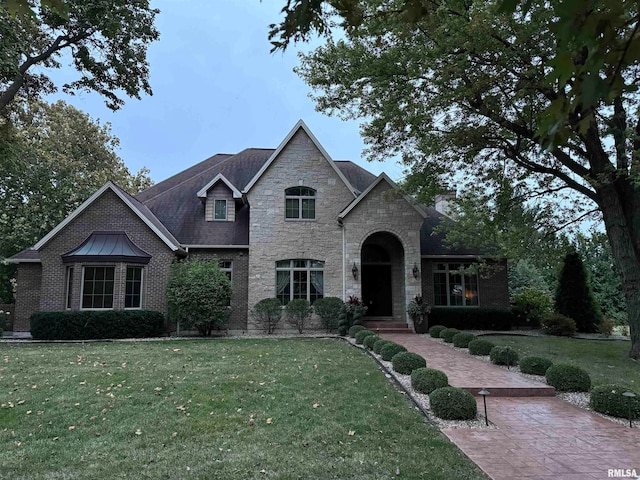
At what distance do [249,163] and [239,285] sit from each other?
7.29 meters

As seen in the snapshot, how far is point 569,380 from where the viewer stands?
7.19 meters

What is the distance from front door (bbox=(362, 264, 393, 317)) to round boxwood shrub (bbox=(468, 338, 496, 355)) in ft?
23.5

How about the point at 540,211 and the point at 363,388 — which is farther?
the point at 540,211

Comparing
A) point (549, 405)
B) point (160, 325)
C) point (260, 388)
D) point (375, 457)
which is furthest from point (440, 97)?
Answer: point (160, 325)

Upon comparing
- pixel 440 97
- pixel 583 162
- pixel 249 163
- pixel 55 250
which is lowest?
pixel 55 250

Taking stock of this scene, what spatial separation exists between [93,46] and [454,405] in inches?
610

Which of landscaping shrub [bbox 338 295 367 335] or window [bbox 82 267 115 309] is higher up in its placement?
window [bbox 82 267 115 309]

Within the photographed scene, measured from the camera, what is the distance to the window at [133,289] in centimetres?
1507

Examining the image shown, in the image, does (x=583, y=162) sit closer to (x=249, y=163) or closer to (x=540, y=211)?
(x=540, y=211)

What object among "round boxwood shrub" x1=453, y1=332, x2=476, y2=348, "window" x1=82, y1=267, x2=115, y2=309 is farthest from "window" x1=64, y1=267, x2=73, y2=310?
"round boxwood shrub" x1=453, y1=332, x2=476, y2=348

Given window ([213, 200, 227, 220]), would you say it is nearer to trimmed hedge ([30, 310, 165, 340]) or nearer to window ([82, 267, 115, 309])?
window ([82, 267, 115, 309])

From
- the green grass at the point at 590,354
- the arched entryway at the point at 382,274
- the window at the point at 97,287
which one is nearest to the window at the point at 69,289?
the window at the point at 97,287

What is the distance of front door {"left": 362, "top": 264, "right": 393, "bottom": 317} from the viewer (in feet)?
59.1

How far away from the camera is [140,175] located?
3222cm
